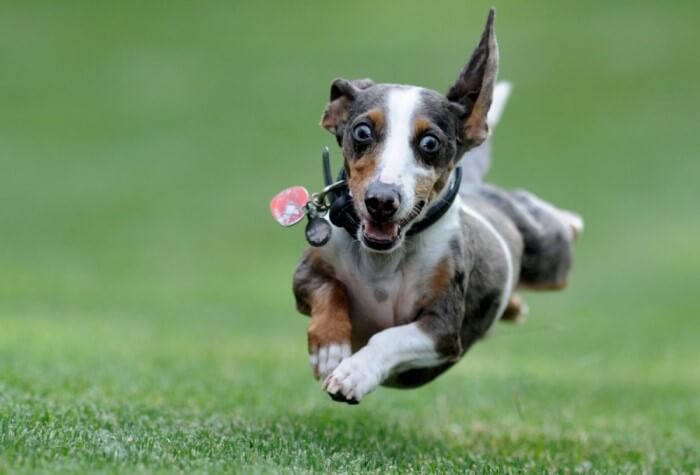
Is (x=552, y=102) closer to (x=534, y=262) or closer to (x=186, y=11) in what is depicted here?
(x=186, y=11)

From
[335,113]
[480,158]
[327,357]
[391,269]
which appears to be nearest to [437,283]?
[391,269]

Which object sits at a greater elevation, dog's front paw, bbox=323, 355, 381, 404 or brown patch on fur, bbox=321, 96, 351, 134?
brown patch on fur, bbox=321, 96, 351, 134

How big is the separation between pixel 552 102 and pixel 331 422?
19400 mm

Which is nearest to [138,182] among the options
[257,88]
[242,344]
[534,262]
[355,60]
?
[257,88]

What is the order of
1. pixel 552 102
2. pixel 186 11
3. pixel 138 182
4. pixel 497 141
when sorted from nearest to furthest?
pixel 138 182 → pixel 497 141 → pixel 552 102 → pixel 186 11

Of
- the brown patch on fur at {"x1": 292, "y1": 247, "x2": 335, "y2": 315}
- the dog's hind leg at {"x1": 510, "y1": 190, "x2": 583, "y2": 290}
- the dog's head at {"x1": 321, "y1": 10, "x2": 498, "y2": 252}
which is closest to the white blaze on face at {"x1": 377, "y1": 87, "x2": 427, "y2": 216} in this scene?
the dog's head at {"x1": 321, "y1": 10, "x2": 498, "y2": 252}

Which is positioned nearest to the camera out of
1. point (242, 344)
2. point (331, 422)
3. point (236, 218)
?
point (331, 422)

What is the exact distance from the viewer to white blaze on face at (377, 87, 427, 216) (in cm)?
494

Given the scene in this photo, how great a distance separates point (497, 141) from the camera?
23.5 meters

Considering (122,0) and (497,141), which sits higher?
(122,0)

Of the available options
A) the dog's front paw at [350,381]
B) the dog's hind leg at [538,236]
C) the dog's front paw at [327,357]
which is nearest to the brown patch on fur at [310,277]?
the dog's front paw at [327,357]

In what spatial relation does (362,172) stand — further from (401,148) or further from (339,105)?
(339,105)

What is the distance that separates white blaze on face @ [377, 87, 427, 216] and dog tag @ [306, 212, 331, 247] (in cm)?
49

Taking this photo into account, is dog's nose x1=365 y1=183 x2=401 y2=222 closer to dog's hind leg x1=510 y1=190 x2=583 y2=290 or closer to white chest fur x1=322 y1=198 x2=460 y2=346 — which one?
white chest fur x1=322 y1=198 x2=460 y2=346
